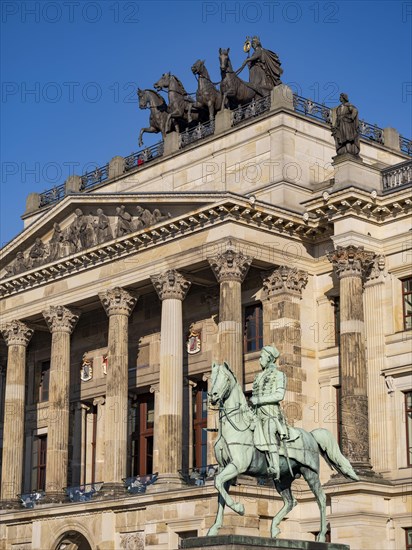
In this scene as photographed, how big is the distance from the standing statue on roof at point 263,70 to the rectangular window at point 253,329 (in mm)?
10463

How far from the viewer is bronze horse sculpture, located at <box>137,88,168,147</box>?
50.4 metres

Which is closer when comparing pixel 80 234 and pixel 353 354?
pixel 353 354

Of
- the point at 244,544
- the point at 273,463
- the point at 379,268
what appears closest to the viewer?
the point at 244,544

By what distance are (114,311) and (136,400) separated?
5.29 meters

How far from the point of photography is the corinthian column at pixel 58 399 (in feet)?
151

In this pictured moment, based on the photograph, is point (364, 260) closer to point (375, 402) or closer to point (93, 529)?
point (375, 402)

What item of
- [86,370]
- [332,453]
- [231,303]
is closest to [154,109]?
[86,370]

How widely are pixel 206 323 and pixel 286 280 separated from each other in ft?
16.5

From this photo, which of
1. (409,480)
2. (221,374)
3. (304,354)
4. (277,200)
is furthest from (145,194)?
(221,374)

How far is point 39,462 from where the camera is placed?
172 feet

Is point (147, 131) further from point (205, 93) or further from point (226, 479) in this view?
point (226, 479)

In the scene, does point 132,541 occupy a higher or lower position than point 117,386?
lower

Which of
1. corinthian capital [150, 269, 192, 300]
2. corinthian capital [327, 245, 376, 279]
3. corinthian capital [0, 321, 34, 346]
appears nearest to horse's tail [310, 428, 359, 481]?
corinthian capital [327, 245, 376, 279]

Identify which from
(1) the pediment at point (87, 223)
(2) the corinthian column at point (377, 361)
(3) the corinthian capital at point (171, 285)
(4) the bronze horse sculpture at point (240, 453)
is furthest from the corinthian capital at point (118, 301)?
(4) the bronze horse sculpture at point (240, 453)
